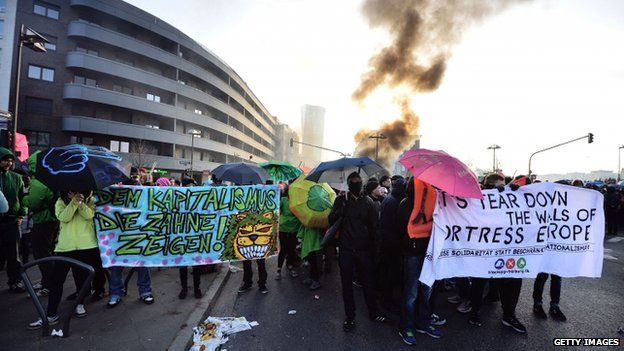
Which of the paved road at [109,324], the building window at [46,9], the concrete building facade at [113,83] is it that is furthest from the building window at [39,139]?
the paved road at [109,324]

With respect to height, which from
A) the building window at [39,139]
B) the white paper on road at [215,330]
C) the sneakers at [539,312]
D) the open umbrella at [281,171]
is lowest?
the white paper on road at [215,330]

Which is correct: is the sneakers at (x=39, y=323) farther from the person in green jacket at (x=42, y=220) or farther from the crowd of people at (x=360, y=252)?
the person in green jacket at (x=42, y=220)

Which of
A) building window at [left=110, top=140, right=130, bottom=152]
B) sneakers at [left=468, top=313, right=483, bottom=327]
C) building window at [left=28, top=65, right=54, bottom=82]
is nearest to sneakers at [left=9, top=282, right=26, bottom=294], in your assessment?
sneakers at [left=468, top=313, right=483, bottom=327]

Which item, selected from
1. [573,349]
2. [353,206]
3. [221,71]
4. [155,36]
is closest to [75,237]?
[353,206]

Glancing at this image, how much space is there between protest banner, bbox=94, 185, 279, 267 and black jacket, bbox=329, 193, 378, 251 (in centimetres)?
141

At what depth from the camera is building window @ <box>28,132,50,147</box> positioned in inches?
1088

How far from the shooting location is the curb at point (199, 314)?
3.39m

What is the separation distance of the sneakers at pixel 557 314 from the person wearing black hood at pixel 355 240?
2545 mm

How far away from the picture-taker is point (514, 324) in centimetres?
389

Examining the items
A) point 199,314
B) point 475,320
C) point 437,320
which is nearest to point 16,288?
point 199,314

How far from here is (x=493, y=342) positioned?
3.61 m

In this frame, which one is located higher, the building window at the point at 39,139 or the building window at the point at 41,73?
the building window at the point at 41,73

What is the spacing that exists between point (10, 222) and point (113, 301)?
2199 millimetres

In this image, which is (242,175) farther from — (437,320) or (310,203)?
(437,320)
